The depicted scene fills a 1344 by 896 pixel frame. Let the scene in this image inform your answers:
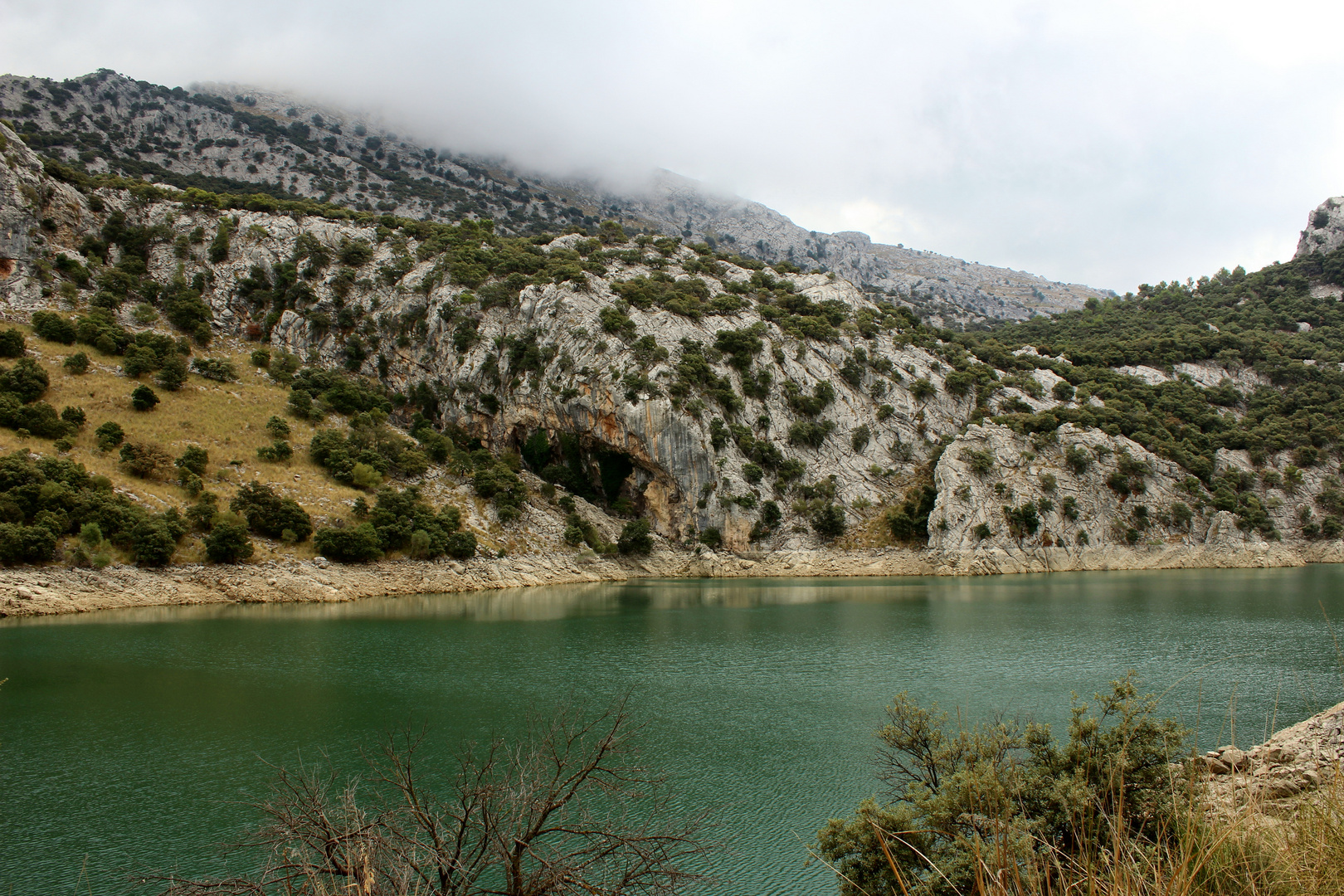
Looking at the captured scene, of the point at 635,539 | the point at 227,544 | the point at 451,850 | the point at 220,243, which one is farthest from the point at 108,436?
the point at 451,850

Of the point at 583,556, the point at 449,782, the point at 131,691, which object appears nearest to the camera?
the point at 449,782

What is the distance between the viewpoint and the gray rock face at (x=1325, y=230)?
10031 cm

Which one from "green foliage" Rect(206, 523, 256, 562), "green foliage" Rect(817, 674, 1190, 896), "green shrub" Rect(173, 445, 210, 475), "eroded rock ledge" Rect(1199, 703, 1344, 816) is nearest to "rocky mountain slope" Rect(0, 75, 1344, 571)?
"green shrub" Rect(173, 445, 210, 475)

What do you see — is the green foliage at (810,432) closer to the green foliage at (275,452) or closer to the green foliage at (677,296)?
the green foliage at (677,296)

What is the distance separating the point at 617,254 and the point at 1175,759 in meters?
83.1

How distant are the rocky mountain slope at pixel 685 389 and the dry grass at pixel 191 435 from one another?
85.8 inches

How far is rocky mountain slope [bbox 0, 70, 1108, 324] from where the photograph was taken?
317 feet

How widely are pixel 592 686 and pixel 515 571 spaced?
3369 centimetres

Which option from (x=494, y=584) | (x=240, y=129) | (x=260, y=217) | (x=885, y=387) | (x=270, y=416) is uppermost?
(x=240, y=129)

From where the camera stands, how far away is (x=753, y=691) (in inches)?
855

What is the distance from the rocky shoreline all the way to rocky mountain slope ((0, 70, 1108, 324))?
78.0 meters

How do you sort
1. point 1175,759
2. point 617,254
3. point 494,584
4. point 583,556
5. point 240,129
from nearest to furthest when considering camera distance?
point 1175,759
point 494,584
point 583,556
point 617,254
point 240,129

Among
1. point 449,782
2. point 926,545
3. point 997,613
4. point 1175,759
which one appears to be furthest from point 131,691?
point 926,545

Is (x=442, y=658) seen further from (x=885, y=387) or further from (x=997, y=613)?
(x=885, y=387)
